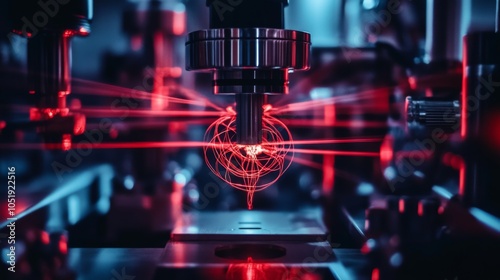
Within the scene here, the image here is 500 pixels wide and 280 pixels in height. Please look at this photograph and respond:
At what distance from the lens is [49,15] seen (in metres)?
1.02

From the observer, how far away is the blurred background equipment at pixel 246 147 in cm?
107

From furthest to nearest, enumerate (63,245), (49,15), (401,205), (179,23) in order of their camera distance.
→ (179,23), (401,205), (63,245), (49,15)

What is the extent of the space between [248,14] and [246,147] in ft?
0.75

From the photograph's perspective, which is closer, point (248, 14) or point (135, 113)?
point (248, 14)

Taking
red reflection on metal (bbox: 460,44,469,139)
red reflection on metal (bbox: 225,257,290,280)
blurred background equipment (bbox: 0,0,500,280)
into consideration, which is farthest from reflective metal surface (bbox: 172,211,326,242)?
red reflection on metal (bbox: 460,44,469,139)

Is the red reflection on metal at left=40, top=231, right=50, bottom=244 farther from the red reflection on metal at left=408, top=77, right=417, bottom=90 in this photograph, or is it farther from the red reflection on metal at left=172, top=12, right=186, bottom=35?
the red reflection on metal at left=408, top=77, right=417, bottom=90

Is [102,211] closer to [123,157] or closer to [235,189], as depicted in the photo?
[123,157]

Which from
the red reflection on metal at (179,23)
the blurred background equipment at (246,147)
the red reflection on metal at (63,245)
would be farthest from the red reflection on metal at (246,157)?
the red reflection on metal at (63,245)

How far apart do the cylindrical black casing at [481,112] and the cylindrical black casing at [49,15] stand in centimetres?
70

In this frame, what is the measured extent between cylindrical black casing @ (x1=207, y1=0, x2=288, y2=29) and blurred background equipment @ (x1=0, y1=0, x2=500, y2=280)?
121mm

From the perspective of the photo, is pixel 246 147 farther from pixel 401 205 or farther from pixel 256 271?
→ pixel 401 205

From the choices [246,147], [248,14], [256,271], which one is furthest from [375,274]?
[248,14]

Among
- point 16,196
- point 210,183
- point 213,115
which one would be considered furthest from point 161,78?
point 16,196

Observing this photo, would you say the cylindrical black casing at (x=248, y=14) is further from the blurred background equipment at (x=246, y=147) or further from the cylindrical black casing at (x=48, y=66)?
the cylindrical black casing at (x=48, y=66)
